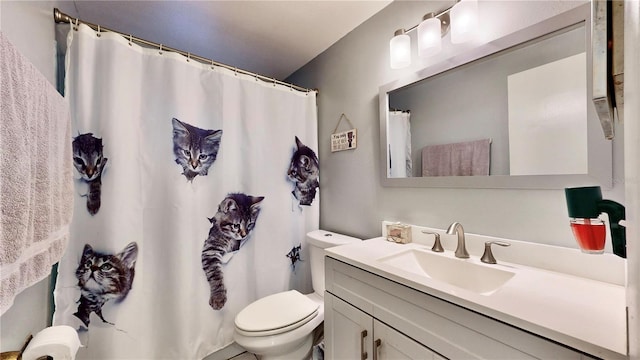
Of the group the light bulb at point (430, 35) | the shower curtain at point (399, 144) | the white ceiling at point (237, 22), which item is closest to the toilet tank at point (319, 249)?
the shower curtain at point (399, 144)

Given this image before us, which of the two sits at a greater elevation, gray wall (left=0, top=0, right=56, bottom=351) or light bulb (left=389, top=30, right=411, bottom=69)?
light bulb (left=389, top=30, right=411, bottom=69)

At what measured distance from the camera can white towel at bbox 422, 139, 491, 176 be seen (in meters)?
1.06

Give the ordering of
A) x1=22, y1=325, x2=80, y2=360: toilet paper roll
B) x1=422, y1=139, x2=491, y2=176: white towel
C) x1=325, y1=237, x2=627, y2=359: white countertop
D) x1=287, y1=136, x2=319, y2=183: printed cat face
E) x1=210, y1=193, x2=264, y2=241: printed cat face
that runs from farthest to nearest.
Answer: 1. x1=287, y1=136, x2=319, y2=183: printed cat face
2. x1=210, y1=193, x2=264, y2=241: printed cat face
3. x1=422, y1=139, x2=491, y2=176: white towel
4. x1=22, y1=325, x2=80, y2=360: toilet paper roll
5. x1=325, y1=237, x2=627, y2=359: white countertop

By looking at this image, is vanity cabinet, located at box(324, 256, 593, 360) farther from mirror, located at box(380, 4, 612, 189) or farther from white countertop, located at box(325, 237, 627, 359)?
mirror, located at box(380, 4, 612, 189)

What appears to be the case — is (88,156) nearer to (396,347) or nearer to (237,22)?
(237,22)

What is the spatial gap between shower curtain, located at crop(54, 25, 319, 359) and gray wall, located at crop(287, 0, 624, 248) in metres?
0.27

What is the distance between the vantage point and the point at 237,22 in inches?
60.6

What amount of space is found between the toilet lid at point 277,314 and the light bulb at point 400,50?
4.71 feet

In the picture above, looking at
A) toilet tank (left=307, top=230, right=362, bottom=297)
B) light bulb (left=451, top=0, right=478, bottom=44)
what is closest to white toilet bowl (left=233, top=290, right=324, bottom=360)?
toilet tank (left=307, top=230, right=362, bottom=297)

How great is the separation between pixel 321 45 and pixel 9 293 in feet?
6.39

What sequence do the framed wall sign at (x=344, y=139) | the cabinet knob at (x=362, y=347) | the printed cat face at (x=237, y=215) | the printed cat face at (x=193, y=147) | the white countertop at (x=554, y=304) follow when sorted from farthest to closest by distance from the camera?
the framed wall sign at (x=344, y=139)
the printed cat face at (x=237, y=215)
the printed cat face at (x=193, y=147)
the cabinet knob at (x=362, y=347)
the white countertop at (x=554, y=304)

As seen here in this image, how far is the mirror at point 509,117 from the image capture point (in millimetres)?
820

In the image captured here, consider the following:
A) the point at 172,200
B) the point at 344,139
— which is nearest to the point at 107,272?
the point at 172,200

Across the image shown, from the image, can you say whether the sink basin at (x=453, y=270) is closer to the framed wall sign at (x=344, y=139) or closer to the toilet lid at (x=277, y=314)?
the toilet lid at (x=277, y=314)
